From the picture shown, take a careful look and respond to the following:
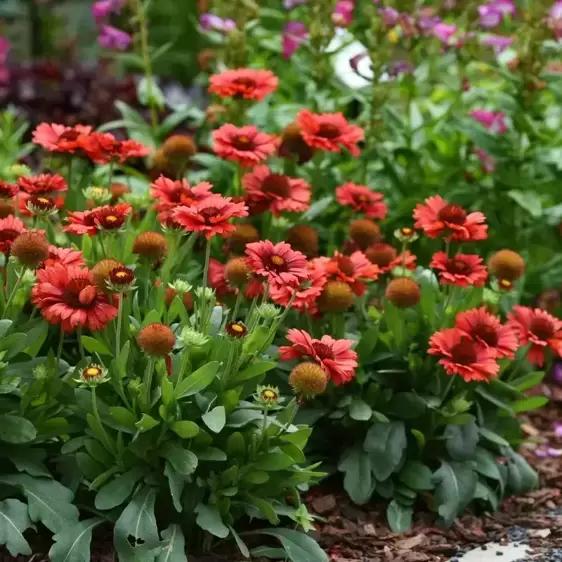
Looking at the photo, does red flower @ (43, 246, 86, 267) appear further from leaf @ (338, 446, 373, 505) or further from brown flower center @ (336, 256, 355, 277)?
leaf @ (338, 446, 373, 505)

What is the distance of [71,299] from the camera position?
200cm

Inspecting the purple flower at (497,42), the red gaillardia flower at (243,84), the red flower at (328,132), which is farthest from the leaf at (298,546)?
the purple flower at (497,42)

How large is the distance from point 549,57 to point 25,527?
94.8 inches

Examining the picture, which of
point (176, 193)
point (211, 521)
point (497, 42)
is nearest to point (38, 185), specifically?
point (176, 193)

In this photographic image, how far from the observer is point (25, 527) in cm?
207

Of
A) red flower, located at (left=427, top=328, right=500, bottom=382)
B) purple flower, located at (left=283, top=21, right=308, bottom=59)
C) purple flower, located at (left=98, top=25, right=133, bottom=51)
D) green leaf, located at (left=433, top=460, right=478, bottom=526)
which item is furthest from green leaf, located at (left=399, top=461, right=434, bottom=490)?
purple flower, located at (left=98, top=25, right=133, bottom=51)

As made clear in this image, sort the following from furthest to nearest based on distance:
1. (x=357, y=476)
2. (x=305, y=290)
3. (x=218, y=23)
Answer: (x=218, y=23) → (x=357, y=476) → (x=305, y=290)

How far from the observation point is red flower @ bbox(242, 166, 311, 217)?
2.60 m

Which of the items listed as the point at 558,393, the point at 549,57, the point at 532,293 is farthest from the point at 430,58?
the point at 558,393

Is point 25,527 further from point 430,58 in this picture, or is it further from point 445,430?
point 430,58

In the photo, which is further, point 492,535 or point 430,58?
point 430,58

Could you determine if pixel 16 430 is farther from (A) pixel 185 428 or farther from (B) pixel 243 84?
(B) pixel 243 84

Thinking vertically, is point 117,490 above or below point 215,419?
below

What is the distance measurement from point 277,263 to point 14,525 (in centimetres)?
80
